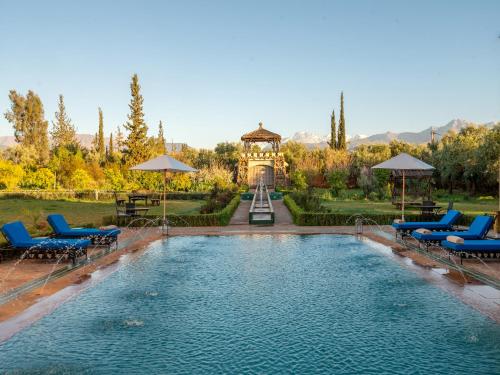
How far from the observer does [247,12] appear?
25.9 metres

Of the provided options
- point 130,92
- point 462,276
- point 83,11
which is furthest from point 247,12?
point 130,92

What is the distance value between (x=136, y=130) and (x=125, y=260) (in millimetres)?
42400

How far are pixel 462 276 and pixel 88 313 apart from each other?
6574mm

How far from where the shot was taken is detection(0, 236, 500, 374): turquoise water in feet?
15.0

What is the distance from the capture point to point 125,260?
10.3 metres

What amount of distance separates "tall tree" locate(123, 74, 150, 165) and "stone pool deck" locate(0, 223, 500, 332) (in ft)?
118

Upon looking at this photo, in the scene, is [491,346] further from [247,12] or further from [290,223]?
[247,12]

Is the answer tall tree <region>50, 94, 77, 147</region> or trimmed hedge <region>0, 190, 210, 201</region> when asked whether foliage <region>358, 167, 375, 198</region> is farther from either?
tall tree <region>50, 94, 77, 147</region>

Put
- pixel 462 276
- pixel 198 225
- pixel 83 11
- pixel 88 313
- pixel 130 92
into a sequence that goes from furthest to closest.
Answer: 1. pixel 130 92
2. pixel 83 11
3. pixel 198 225
4. pixel 462 276
5. pixel 88 313

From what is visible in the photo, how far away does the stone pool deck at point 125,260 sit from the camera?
671 centimetres

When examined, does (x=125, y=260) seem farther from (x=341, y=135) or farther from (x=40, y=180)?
(x=341, y=135)

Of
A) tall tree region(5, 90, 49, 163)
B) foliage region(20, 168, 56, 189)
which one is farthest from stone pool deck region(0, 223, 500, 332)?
tall tree region(5, 90, 49, 163)

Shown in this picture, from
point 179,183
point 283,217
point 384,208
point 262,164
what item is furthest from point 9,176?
point 384,208

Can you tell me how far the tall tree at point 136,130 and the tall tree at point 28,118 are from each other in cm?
1791
